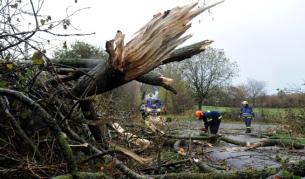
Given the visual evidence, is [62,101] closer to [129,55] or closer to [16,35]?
[16,35]

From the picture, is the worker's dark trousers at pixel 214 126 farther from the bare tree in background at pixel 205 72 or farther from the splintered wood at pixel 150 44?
the bare tree in background at pixel 205 72

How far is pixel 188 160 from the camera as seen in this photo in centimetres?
629

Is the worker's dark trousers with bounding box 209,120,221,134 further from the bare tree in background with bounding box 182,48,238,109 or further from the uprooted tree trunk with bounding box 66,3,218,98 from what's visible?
the bare tree in background with bounding box 182,48,238,109

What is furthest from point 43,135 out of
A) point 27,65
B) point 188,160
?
point 188,160

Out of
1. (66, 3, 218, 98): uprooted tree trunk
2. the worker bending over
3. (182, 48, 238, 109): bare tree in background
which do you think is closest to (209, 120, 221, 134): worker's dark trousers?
the worker bending over

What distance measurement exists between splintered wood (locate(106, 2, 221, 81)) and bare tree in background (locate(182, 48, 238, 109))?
38.5 m

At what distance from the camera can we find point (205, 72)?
42844 millimetres

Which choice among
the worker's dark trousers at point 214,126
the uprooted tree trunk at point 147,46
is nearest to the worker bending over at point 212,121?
the worker's dark trousers at point 214,126

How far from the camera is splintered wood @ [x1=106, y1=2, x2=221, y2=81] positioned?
3.81m

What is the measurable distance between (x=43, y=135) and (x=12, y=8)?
4.57ft

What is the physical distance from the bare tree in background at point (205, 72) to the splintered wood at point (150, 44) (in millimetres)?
38510

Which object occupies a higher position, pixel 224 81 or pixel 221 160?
pixel 224 81

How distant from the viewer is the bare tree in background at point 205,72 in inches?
1681

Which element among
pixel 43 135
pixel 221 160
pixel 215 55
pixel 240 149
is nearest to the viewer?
pixel 43 135
